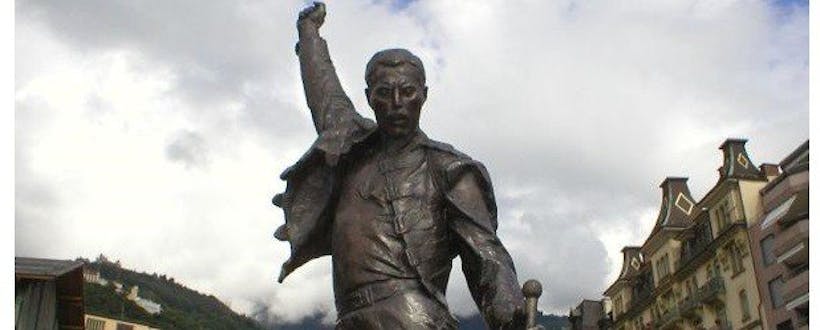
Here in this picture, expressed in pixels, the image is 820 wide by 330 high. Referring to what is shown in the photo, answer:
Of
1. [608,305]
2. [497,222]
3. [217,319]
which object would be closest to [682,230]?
[608,305]

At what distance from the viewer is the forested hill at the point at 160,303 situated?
99562 mm

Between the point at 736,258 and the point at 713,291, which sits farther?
the point at 713,291

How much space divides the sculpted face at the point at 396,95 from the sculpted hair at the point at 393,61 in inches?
0.8

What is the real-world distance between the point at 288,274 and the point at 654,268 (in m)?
55.3

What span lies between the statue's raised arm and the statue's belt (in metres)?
1.26

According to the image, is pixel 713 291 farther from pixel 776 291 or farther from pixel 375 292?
pixel 375 292

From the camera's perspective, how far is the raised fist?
237 inches

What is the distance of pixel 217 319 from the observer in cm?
14000

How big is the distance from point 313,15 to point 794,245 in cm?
3876

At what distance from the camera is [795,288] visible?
39.9 metres

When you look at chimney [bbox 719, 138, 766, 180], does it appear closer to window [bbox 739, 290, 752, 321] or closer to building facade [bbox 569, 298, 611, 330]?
window [bbox 739, 290, 752, 321]

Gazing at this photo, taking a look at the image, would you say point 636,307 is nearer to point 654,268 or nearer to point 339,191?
point 654,268

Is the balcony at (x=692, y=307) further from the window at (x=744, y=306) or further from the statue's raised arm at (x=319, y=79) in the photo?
the statue's raised arm at (x=319, y=79)

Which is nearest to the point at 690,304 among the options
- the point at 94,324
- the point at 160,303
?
the point at 94,324
